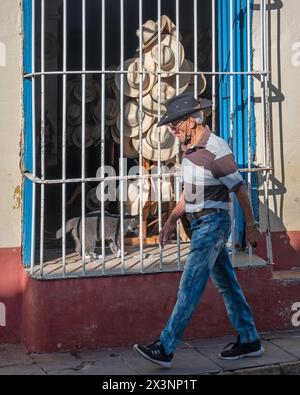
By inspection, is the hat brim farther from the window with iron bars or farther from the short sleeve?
the window with iron bars

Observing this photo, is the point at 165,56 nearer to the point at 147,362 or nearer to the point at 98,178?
the point at 98,178

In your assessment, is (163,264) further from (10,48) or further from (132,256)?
(10,48)

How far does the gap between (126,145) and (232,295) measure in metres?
1.84

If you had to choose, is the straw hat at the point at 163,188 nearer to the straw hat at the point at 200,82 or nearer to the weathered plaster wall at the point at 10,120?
the straw hat at the point at 200,82

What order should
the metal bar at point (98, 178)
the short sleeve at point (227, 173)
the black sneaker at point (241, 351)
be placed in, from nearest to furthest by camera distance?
the short sleeve at point (227, 173) < the black sneaker at point (241, 351) < the metal bar at point (98, 178)

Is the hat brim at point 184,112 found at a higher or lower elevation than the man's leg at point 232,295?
higher

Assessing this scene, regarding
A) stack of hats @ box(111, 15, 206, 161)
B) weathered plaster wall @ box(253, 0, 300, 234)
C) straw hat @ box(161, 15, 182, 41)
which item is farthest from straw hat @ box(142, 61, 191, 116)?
weathered plaster wall @ box(253, 0, 300, 234)

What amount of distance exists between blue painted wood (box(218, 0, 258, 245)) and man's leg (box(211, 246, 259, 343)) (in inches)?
42.3

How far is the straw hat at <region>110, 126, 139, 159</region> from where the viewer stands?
6508mm

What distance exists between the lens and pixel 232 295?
5.27 metres

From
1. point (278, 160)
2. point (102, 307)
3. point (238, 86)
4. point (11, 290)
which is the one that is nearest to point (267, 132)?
point (278, 160)

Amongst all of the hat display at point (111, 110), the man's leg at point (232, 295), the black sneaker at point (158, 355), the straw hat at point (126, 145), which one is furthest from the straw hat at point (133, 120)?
the black sneaker at point (158, 355)

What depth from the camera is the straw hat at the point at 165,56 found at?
617 cm

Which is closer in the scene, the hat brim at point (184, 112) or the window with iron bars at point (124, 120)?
the hat brim at point (184, 112)
